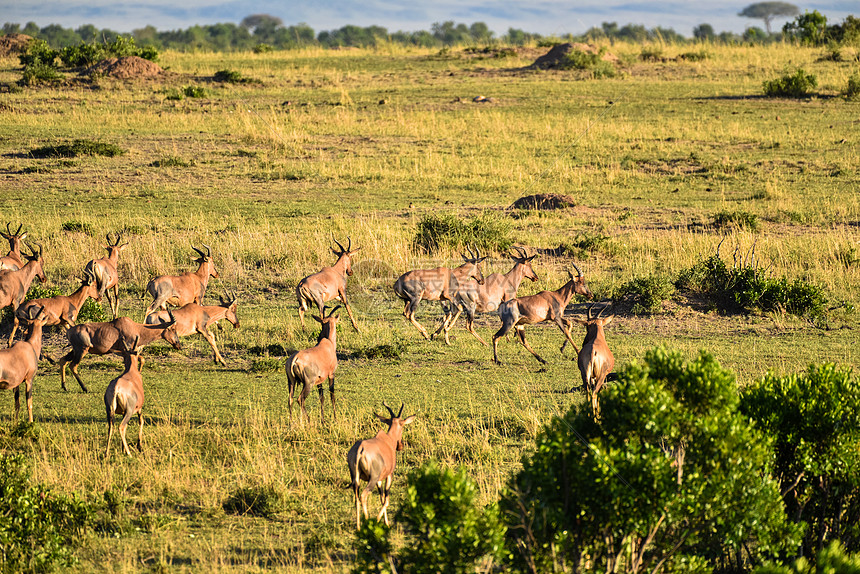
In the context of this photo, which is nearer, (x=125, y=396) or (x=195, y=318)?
(x=125, y=396)

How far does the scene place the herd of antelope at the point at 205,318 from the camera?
8.52 metres

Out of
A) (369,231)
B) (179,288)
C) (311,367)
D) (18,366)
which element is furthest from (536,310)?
(369,231)

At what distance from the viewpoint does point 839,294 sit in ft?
47.8

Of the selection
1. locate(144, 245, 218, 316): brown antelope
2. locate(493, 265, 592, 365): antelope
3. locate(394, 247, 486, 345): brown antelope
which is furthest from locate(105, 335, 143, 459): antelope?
locate(394, 247, 486, 345): brown antelope

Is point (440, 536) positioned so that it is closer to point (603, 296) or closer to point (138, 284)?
point (603, 296)

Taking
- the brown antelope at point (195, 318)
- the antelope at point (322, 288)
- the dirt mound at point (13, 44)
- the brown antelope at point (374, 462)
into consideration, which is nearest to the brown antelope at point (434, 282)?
the antelope at point (322, 288)

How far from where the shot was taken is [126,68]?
3494cm

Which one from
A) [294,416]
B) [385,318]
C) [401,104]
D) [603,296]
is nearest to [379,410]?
[294,416]

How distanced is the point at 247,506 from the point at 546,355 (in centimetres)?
582

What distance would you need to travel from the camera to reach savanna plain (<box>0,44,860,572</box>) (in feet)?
26.0

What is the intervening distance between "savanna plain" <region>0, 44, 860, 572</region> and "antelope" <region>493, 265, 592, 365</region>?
0.44 m

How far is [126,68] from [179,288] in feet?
83.7

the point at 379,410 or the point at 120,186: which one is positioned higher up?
the point at 120,186

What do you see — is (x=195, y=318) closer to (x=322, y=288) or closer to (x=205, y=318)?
(x=205, y=318)
